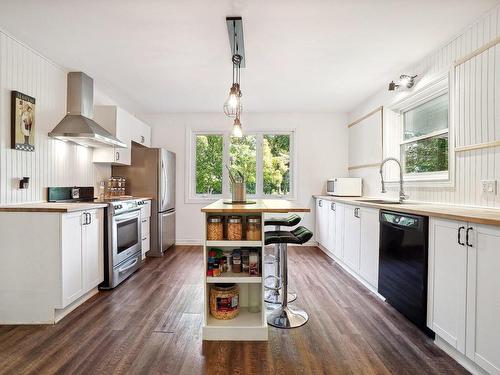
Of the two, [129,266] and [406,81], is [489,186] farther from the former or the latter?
[129,266]

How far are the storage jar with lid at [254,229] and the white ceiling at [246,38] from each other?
61.6 inches

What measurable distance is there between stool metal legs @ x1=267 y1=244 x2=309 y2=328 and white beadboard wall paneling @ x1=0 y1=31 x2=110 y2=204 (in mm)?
2424

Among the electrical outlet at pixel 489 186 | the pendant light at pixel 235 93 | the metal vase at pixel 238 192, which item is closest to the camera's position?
the electrical outlet at pixel 489 186

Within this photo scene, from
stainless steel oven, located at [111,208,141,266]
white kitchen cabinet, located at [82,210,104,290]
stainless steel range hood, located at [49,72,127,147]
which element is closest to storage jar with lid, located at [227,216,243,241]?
white kitchen cabinet, located at [82,210,104,290]

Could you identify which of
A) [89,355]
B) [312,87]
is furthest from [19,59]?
[312,87]

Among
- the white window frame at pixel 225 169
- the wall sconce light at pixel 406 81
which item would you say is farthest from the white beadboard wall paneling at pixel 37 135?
the wall sconce light at pixel 406 81

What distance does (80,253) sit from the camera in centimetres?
Answer: 248

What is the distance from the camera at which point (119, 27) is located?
7.53 ft

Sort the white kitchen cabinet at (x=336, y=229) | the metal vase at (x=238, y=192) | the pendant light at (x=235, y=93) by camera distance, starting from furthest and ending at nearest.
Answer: the white kitchen cabinet at (x=336, y=229)
the metal vase at (x=238, y=192)
the pendant light at (x=235, y=93)

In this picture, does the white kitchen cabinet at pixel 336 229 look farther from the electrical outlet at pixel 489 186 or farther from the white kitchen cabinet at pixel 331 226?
the electrical outlet at pixel 489 186

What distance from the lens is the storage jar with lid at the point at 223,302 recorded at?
2027 millimetres

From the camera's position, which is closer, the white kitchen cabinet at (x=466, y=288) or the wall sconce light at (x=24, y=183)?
the white kitchen cabinet at (x=466, y=288)

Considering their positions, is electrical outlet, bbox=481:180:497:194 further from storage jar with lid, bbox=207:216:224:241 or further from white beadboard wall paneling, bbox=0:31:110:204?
white beadboard wall paneling, bbox=0:31:110:204

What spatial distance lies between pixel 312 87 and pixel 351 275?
247 centimetres
